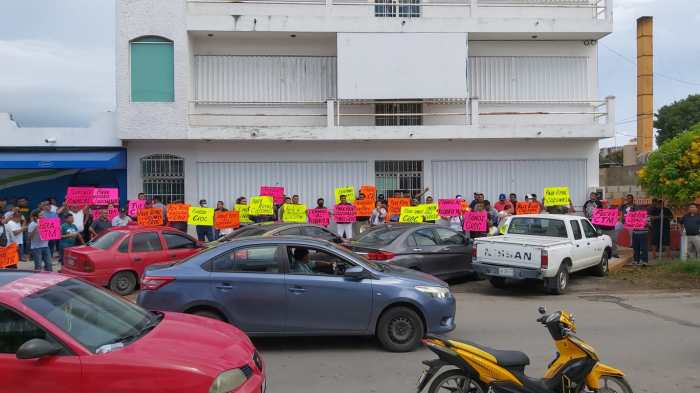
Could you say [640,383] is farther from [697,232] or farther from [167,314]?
[697,232]

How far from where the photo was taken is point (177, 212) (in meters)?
17.0

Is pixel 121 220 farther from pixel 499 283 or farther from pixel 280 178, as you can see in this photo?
pixel 499 283

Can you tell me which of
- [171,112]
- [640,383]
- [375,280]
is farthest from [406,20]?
[640,383]

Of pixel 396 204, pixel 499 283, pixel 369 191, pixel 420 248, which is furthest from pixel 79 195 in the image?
pixel 499 283

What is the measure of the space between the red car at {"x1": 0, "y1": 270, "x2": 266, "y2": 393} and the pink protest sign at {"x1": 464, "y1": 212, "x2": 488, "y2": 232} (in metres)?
11.6

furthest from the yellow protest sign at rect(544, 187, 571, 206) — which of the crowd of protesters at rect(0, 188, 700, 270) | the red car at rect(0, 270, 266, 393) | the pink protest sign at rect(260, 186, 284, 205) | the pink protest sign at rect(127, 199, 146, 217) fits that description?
the red car at rect(0, 270, 266, 393)

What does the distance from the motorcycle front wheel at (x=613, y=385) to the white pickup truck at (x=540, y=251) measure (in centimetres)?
613

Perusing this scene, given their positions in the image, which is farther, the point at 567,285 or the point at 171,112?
the point at 171,112

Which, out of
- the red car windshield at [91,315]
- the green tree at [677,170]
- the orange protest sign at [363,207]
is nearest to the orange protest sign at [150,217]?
the orange protest sign at [363,207]

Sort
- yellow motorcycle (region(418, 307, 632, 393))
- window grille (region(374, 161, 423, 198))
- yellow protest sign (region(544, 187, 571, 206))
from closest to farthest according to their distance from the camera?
yellow motorcycle (region(418, 307, 632, 393)) < yellow protest sign (region(544, 187, 571, 206)) < window grille (region(374, 161, 423, 198))

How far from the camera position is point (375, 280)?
7391 mm

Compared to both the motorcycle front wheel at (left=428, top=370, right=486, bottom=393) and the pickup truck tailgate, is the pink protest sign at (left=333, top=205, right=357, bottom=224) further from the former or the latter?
the motorcycle front wheel at (left=428, top=370, right=486, bottom=393)

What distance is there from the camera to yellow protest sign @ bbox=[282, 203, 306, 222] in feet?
56.2

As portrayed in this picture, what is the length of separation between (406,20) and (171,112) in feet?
26.4
